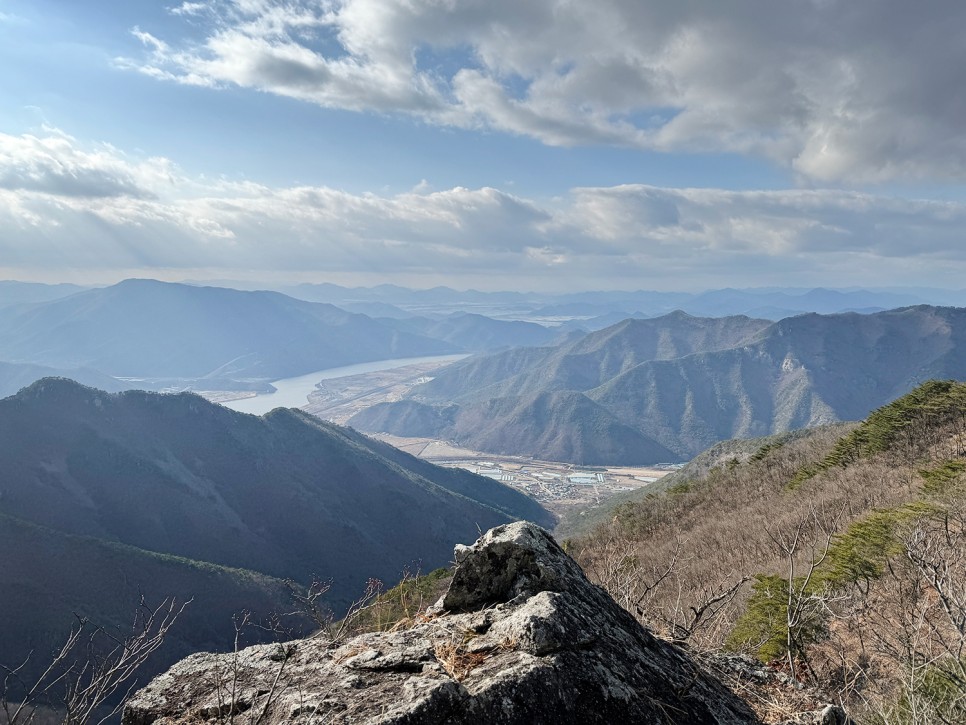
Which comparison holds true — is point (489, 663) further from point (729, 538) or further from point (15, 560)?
Answer: point (15, 560)

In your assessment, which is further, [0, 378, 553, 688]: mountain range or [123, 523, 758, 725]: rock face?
[0, 378, 553, 688]: mountain range

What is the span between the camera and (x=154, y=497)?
593 ft

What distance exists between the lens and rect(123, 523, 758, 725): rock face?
11.9 feet

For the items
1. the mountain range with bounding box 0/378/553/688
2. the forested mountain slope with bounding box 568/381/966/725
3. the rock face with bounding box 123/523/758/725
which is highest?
the rock face with bounding box 123/523/758/725

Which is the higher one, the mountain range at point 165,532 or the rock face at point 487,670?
the rock face at point 487,670

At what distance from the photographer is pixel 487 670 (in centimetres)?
391

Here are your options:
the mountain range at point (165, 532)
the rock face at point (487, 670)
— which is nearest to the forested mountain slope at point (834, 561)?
the rock face at point (487, 670)

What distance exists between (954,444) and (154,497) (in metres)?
201

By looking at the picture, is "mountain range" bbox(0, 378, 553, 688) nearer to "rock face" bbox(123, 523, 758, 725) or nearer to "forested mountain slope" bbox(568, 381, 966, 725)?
"forested mountain slope" bbox(568, 381, 966, 725)

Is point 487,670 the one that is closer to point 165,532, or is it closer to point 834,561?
point 834,561

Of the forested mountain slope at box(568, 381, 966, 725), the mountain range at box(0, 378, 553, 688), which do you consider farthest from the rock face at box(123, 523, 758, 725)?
the mountain range at box(0, 378, 553, 688)

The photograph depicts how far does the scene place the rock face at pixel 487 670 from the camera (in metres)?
3.62

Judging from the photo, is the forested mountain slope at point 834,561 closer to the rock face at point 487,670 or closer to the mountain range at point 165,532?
the rock face at point 487,670

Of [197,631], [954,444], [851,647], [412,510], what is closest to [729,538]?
[954,444]
